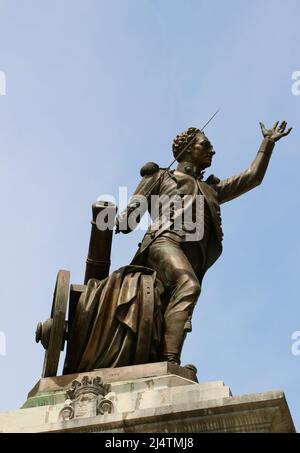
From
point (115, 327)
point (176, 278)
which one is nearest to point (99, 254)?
point (176, 278)

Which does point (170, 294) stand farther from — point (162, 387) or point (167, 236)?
point (162, 387)

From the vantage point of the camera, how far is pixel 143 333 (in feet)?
35.0

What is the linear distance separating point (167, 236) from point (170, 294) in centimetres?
84

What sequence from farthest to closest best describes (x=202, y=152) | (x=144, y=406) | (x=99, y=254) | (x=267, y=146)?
(x=267, y=146)
(x=202, y=152)
(x=99, y=254)
(x=144, y=406)

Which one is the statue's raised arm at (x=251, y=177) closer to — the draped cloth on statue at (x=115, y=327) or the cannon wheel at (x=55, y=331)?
the draped cloth on statue at (x=115, y=327)

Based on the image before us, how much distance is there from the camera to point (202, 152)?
13.0m

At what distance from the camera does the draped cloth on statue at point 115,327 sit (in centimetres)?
1066

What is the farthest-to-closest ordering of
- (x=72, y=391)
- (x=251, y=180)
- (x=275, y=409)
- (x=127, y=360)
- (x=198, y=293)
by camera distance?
(x=251, y=180), (x=198, y=293), (x=127, y=360), (x=72, y=391), (x=275, y=409)

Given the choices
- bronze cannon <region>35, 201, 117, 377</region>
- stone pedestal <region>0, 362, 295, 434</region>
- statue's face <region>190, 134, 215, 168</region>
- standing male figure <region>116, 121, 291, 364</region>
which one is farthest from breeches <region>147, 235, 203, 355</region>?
statue's face <region>190, 134, 215, 168</region>

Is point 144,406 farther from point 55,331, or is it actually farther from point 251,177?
point 251,177

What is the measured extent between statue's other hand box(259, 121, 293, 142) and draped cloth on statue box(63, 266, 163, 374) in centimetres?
333

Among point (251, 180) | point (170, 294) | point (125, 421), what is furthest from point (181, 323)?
point (251, 180)

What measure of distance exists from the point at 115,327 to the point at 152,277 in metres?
0.78

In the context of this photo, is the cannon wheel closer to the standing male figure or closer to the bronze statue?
the bronze statue
